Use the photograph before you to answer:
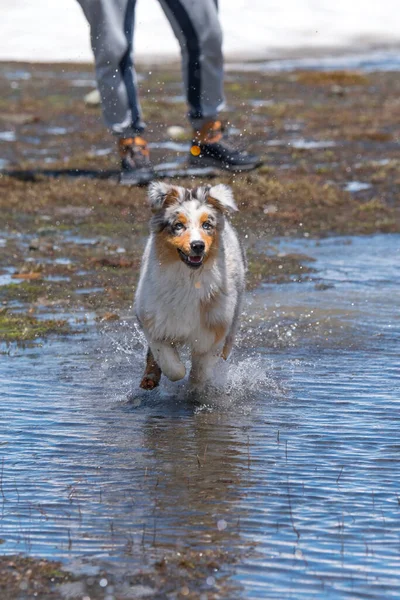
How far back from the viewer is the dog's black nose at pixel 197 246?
6898 millimetres

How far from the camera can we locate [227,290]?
7.61 m

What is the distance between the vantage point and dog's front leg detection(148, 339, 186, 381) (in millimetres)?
7633

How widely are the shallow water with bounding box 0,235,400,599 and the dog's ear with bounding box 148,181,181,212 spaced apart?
4.22 ft

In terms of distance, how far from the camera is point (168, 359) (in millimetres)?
7621

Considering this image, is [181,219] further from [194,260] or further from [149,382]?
[149,382]

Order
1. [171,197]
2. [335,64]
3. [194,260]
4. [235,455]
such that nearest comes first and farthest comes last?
1. [235,455]
2. [194,260]
3. [171,197]
4. [335,64]

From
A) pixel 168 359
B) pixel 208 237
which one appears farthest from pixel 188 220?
pixel 168 359

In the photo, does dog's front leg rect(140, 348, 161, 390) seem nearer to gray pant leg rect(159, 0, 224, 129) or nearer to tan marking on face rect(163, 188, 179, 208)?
tan marking on face rect(163, 188, 179, 208)

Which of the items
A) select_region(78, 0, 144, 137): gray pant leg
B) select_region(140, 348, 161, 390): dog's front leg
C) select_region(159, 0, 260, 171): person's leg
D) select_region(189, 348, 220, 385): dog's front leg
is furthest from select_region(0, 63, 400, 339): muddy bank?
select_region(189, 348, 220, 385): dog's front leg

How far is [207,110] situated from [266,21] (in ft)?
25.2

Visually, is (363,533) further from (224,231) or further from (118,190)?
(118,190)

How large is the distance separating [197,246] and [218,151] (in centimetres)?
491

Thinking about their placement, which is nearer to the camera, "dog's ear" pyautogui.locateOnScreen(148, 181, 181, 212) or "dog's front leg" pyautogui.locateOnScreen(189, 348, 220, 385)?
"dog's ear" pyautogui.locateOnScreen(148, 181, 181, 212)

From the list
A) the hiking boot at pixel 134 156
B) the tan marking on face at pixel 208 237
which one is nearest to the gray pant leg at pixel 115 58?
the hiking boot at pixel 134 156
